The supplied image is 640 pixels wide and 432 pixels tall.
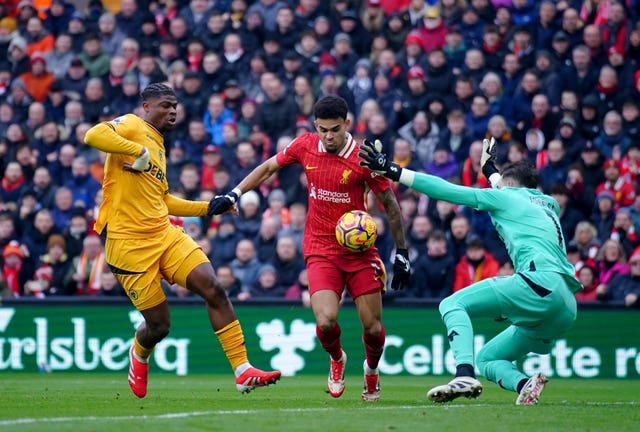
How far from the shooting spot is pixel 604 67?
729 inches

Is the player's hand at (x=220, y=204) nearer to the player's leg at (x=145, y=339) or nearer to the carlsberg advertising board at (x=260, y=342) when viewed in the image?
the player's leg at (x=145, y=339)

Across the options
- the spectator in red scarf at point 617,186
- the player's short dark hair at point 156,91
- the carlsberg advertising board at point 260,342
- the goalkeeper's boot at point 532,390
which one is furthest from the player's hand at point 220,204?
the spectator in red scarf at point 617,186

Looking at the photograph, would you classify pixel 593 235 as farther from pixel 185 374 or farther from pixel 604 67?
pixel 185 374

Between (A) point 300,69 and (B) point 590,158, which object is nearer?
(B) point 590,158

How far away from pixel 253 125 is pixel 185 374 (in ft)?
15.1

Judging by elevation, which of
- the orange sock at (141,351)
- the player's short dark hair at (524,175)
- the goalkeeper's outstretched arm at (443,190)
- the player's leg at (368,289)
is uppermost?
the player's short dark hair at (524,175)

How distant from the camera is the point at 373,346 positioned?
37.6 ft

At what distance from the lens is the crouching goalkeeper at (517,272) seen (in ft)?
31.9

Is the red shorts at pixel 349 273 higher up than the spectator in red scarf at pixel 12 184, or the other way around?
the spectator in red scarf at pixel 12 184

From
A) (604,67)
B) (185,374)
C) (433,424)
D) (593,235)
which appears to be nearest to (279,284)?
(185,374)

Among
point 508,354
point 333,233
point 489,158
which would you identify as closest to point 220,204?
point 333,233

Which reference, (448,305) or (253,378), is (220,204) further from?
(448,305)

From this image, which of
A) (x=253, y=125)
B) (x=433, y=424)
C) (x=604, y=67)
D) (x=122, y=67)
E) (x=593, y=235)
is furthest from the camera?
(x=122, y=67)

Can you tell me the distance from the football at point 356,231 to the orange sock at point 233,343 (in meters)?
1.29
